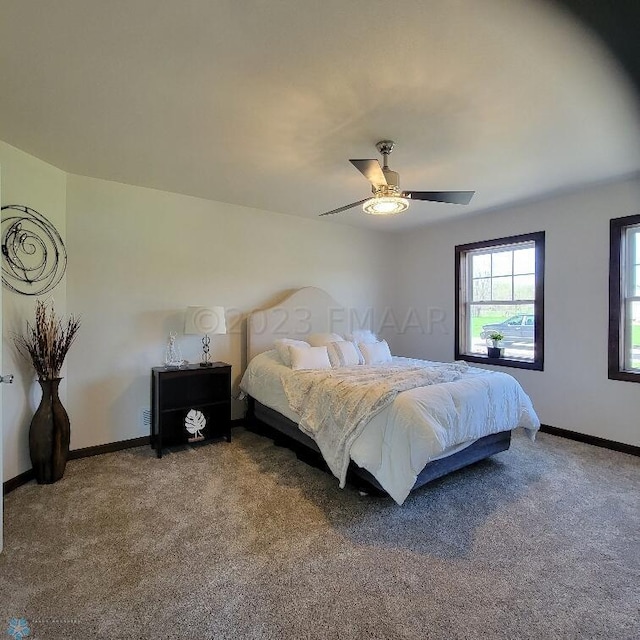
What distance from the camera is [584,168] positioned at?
3242mm

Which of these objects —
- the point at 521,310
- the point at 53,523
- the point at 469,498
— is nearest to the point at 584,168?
the point at 521,310

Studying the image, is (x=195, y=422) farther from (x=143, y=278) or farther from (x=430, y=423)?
(x=430, y=423)

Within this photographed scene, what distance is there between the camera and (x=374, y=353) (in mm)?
4219

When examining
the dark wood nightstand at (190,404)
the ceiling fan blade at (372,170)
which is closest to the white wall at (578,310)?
the ceiling fan blade at (372,170)

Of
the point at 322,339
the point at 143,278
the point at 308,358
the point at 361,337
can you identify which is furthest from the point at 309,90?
the point at 361,337

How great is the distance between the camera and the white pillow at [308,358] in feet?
12.1

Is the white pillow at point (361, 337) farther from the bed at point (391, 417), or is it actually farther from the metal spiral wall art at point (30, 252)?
the metal spiral wall art at point (30, 252)

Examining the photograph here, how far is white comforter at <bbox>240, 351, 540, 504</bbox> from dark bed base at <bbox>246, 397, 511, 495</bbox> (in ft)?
0.46

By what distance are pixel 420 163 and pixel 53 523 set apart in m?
3.83

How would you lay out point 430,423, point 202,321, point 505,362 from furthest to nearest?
point 505,362 < point 202,321 < point 430,423

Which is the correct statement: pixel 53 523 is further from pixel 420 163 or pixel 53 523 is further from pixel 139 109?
pixel 420 163

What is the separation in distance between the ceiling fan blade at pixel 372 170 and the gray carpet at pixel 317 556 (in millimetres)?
2321

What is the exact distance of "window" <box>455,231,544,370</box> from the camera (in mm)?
4297

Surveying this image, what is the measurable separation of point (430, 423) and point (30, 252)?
3.48 metres
